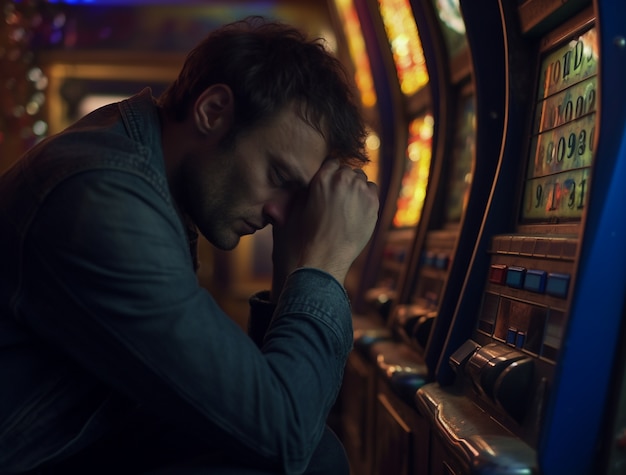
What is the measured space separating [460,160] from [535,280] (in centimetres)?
96

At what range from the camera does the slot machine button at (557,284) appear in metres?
1.04

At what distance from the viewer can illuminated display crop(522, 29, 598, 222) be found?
1202 millimetres

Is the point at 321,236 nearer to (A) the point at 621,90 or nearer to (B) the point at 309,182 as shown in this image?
(B) the point at 309,182

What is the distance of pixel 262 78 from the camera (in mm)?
1273

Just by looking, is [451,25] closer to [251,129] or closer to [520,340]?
[251,129]

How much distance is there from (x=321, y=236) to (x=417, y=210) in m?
1.25

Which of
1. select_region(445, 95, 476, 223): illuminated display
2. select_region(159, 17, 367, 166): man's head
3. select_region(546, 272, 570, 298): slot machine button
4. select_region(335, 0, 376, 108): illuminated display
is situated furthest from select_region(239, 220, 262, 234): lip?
select_region(335, 0, 376, 108): illuminated display

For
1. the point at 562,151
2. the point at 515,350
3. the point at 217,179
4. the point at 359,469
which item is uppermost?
the point at 562,151

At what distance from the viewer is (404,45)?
98.9 inches

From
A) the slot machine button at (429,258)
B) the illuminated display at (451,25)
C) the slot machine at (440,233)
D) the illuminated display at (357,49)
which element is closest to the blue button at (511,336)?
the slot machine at (440,233)

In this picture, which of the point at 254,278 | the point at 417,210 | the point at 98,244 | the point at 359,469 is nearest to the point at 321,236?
the point at 98,244

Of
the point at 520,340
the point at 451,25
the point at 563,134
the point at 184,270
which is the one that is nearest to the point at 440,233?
the point at 451,25

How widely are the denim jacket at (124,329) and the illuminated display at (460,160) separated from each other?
0.95m

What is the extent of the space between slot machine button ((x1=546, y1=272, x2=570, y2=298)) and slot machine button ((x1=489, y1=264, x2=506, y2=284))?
19cm
